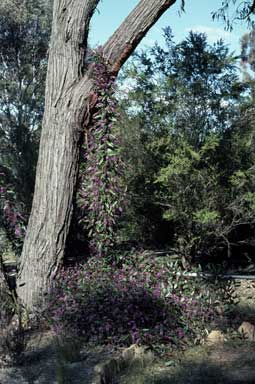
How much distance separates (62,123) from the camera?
7477mm

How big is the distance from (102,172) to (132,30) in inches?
74.2

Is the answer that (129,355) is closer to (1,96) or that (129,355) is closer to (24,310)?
(24,310)

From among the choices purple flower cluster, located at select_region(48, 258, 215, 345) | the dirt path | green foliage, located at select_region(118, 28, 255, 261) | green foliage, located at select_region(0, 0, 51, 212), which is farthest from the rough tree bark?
green foliage, located at select_region(0, 0, 51, 212)

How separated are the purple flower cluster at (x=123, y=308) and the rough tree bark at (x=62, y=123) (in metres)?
0.43

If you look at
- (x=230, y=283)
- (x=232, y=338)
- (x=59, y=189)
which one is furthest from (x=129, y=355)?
(x=59, y=189)

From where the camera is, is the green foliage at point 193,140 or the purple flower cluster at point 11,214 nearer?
the purple flower cluster at point 11,214

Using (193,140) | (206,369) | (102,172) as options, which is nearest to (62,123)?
(102,172)

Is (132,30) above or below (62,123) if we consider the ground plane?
above

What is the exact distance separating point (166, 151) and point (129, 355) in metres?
4.27

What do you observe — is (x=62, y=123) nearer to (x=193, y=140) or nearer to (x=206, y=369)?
(x=193, y=140)

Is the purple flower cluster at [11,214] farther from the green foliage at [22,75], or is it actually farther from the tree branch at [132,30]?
the green foliage at [22,75]

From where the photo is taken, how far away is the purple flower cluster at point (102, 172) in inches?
291

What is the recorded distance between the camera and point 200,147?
8.93 metres

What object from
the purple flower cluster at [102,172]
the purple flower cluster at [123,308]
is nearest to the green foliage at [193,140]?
the purple flower cluster at [102,172]
